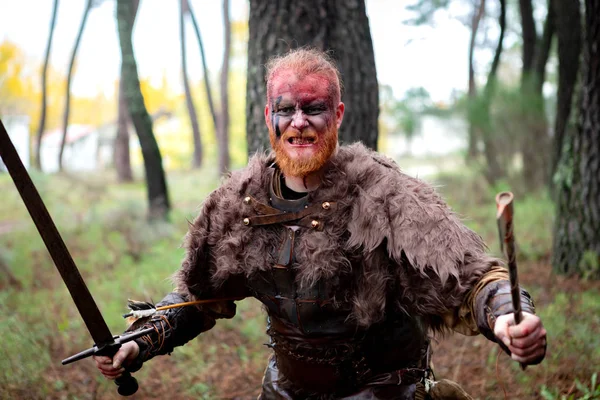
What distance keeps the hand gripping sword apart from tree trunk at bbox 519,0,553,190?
10.0 m

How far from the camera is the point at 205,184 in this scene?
1853cm

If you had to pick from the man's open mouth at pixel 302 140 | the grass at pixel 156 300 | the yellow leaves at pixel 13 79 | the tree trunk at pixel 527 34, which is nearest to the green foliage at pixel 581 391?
the grass at pixel 156 300

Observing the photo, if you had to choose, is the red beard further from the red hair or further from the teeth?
the red hair

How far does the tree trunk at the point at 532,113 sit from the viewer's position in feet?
35.3

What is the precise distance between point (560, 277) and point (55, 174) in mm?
12606

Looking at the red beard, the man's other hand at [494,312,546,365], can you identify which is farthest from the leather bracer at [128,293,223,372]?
the man's other hand at [494,312,546,365]

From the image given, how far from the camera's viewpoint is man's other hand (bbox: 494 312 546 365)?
6.18ft

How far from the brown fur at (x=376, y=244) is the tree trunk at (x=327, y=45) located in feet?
5.12

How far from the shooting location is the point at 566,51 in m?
7.88

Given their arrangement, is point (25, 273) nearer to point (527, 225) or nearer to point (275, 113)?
point (275, 113)

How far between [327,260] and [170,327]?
882mm

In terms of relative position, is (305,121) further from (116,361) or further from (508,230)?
(116,361)

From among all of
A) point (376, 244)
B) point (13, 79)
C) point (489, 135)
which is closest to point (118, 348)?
point (376, 244)

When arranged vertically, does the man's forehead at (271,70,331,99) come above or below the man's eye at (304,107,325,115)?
above
